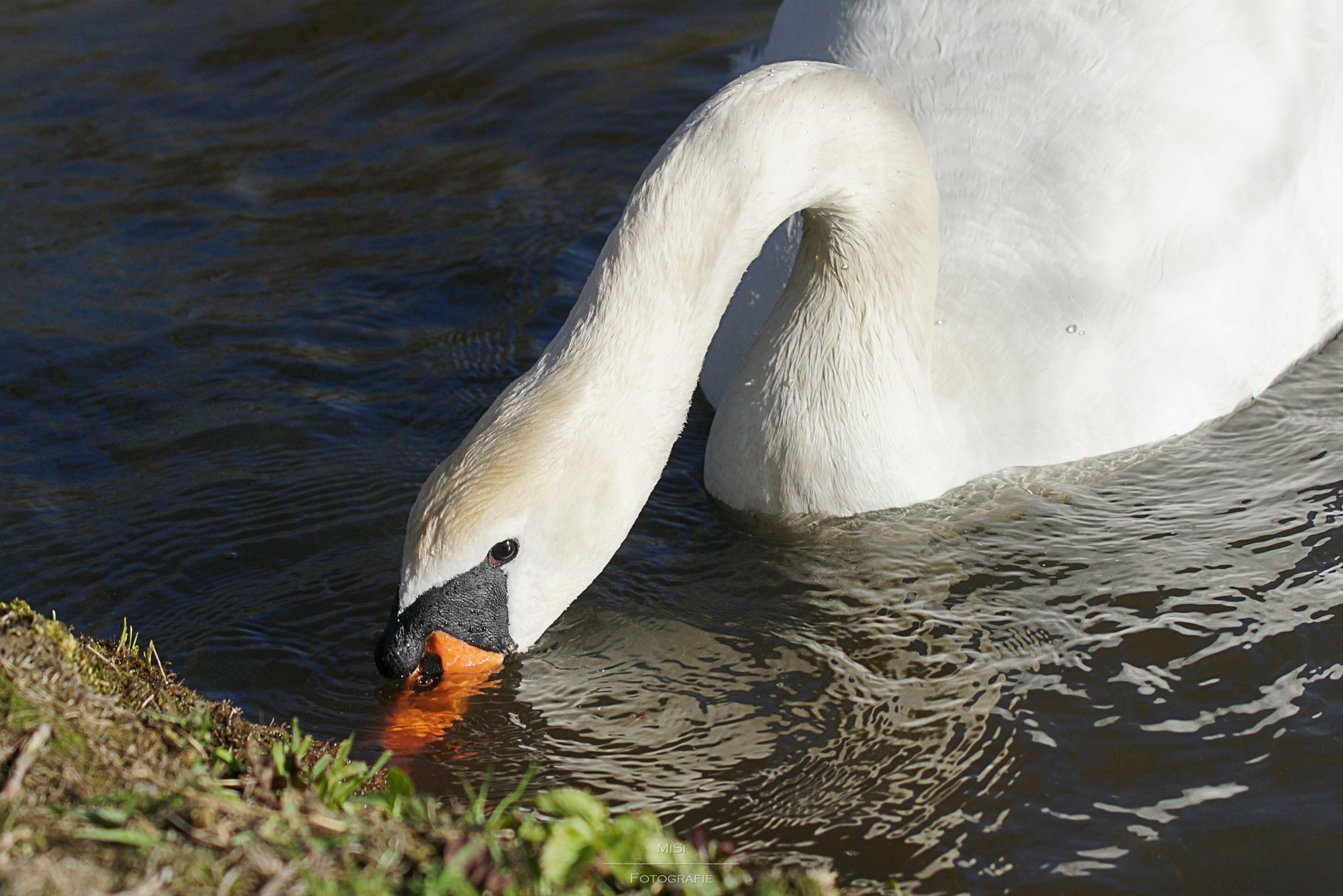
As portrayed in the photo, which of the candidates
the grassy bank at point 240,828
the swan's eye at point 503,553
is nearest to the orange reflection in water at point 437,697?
the swan's eye at point 503,553

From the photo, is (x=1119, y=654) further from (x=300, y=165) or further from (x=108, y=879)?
(x=300, y=165)

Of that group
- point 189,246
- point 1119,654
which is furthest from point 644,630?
point 189,246

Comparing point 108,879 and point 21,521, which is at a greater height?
point 21,521

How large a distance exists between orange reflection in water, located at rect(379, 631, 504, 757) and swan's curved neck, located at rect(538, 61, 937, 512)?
0.65 m

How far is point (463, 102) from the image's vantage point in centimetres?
782

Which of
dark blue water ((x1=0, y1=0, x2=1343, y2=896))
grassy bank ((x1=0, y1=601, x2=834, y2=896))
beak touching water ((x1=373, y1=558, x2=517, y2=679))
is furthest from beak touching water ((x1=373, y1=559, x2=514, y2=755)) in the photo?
grassy bank ((x1=0, y1=601, x2=834, y2=896))

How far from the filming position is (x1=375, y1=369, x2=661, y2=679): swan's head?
318 cm

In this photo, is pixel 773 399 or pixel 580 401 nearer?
pixel 580 401

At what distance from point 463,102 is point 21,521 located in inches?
160

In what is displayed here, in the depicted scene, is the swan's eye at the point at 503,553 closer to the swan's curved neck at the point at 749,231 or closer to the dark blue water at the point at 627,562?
the swan's curved neck at the point at 749,231

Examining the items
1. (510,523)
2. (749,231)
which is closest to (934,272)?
(749,231)

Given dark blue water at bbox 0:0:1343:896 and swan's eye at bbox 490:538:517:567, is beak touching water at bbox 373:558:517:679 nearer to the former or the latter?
swan's eye at bbox 490:538:517:567

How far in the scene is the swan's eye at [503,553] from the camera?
3.25 meters

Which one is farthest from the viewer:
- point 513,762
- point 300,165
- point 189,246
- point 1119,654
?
point 300,165
